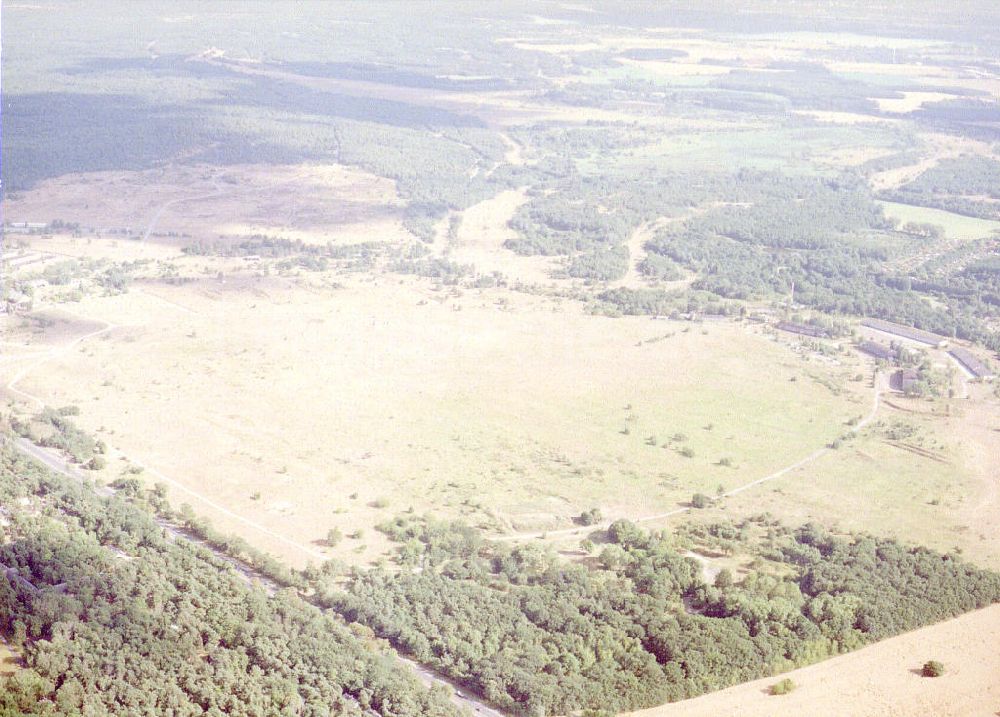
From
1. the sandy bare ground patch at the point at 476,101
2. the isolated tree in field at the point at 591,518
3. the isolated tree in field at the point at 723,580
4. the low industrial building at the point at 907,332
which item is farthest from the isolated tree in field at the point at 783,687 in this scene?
the sandy bare ground patch at the point at 476,101

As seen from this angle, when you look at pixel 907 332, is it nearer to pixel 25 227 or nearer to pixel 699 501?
pixel 699 501

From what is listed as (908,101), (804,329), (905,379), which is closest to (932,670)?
(905,379)

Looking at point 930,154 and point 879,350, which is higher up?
point 930,154

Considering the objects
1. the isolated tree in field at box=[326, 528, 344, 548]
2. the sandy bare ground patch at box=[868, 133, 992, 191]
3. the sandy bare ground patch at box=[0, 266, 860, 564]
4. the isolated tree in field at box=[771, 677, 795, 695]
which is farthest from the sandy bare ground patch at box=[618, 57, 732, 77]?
the isolated tree in field at box=[771, 677, 795, 695]

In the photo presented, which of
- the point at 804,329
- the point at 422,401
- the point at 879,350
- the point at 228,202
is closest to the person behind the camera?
the point at 422,401

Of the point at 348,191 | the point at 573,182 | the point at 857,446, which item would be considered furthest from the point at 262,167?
the point at 857,446

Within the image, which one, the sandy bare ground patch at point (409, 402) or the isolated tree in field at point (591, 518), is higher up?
the isolated tree in field at point (591, 518)

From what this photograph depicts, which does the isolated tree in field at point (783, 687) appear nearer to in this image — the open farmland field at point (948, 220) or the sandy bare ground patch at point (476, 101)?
the open farmland field at point (948, 220)
